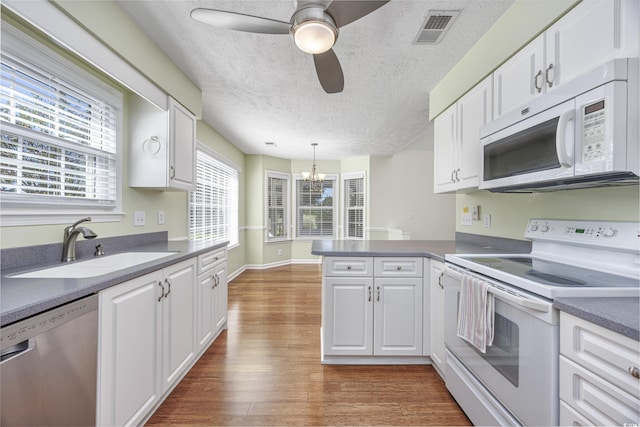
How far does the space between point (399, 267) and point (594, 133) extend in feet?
4.55

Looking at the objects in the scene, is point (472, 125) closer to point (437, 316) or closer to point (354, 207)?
point (437, 316)

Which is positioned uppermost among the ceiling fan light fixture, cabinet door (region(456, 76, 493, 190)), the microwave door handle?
the ceiling fan light fixture

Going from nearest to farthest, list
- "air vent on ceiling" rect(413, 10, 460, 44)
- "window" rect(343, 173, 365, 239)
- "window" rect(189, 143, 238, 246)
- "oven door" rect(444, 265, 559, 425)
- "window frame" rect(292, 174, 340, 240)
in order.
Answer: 1. "oven door" rect(444, 265, 559, 425)
2. "air vent on ceiling" rect(413, 10, 460, 44)
3. "window" rect(189, 143, 238, 246)
4. "window" rect(343, 173, 365, 239)
5. "window frame" rect(292, 174, 340, 240)

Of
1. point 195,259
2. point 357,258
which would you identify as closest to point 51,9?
point 195,259

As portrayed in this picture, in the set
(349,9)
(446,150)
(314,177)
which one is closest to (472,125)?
(446,150)

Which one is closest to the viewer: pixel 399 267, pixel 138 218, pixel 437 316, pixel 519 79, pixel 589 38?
pixel 589 38

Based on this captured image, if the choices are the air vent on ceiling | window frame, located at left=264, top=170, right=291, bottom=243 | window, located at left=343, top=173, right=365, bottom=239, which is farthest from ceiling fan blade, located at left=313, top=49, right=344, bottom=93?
window, located at left=343, top=173, right=365, bottom=239

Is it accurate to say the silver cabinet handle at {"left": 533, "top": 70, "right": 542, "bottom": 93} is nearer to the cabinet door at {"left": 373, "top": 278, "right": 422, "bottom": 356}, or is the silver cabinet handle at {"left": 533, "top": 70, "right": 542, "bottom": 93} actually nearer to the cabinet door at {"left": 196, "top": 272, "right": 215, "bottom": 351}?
the cabinet door at {"left": 373, "top": 278, "right": 422, "bottom": 356}

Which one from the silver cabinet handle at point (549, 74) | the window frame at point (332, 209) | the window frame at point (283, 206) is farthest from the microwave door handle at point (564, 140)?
the window frame at point (332, 209)

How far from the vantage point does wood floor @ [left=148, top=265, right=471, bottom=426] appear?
1600 mm

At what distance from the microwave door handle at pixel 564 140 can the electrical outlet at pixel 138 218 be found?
9.20 ft

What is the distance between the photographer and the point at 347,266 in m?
2.14

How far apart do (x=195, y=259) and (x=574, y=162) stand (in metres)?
2.33

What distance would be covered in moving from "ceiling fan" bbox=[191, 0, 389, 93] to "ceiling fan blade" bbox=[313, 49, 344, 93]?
167 mm
